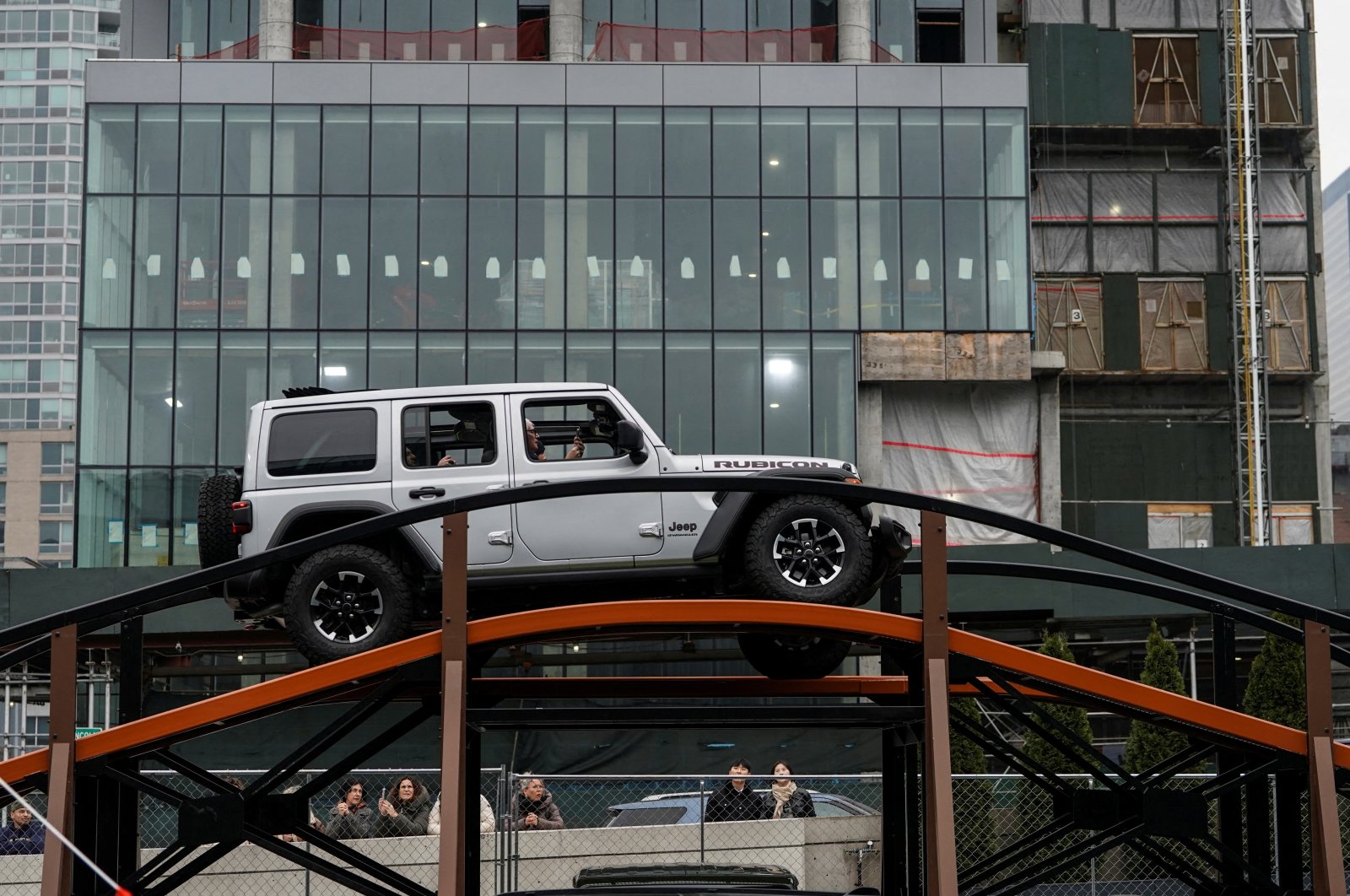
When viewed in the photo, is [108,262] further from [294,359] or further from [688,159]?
[688,159]

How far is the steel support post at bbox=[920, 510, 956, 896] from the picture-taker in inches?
427

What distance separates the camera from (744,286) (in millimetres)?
39250

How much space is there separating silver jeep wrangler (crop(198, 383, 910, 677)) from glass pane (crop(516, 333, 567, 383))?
85.2 ft

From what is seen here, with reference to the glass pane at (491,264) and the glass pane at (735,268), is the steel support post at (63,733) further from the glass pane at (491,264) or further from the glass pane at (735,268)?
the glass pane at (735,268)

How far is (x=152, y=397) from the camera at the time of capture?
126 feet

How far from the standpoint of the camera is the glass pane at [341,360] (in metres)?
38.8

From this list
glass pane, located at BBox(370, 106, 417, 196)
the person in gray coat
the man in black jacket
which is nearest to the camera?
the person in gray coat

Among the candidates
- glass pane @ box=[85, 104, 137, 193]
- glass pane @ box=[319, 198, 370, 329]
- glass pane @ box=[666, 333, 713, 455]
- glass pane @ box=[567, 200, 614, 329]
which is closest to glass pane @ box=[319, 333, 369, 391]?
glass pane @ box=[319, 198, 370, 329]

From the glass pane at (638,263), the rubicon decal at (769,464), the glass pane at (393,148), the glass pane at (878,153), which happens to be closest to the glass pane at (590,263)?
the glass pane at (638,263)

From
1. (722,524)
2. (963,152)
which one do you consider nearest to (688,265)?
(963,152)

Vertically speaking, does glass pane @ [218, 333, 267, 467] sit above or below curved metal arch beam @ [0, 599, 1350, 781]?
above

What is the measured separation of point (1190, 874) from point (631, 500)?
5954 millimetres

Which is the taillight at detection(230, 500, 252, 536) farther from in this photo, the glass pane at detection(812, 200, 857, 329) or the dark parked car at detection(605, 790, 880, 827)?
the glass pane at detection(812, 200, 857, 329)

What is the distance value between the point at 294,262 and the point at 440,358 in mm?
4067
